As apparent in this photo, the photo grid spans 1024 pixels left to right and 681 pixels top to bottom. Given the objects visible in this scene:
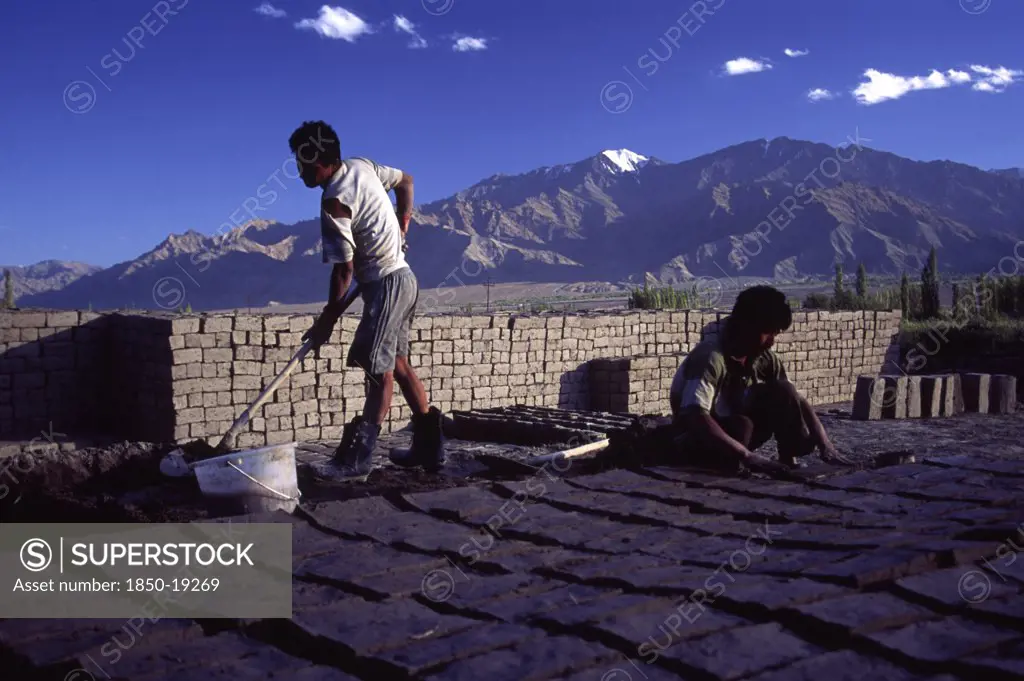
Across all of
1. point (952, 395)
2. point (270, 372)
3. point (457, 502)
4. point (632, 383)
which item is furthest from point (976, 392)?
point (457, 502)

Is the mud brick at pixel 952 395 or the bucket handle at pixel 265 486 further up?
the bucket handle at pixel 265 486

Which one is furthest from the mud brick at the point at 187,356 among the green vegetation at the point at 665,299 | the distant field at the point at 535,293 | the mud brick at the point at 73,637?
the distant field at the point at 535,293

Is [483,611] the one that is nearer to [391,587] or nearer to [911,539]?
[391,587]

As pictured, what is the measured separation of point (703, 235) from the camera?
312ft

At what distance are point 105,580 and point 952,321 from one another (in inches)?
715

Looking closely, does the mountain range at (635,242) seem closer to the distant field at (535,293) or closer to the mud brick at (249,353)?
the distant field at (535,293)

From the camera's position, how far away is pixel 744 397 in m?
4.89

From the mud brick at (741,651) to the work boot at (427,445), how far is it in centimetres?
334

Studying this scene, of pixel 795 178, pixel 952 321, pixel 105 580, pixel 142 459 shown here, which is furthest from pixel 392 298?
pixel 795 178

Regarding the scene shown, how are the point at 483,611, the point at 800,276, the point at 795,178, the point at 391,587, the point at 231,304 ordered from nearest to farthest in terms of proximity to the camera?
the point at 483,611, the point at 391,587, the point at 800,276, the point at 231,304, the point at 795,178

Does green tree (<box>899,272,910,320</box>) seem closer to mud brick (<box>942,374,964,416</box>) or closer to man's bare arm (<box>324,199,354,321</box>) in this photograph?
mud brick (<box>942,374,964,416</box>)

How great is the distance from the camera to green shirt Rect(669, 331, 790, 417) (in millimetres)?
4398

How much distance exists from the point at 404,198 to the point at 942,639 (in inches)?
160

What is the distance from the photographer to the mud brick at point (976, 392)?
452 inches
